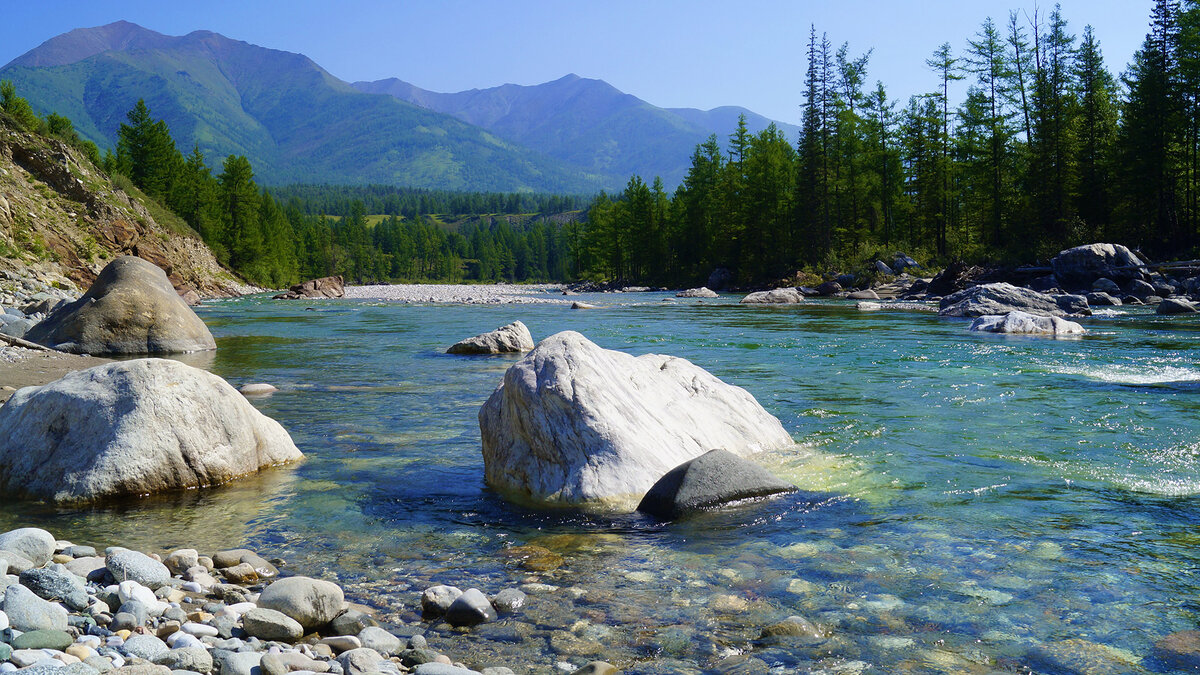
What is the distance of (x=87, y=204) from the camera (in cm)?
4084

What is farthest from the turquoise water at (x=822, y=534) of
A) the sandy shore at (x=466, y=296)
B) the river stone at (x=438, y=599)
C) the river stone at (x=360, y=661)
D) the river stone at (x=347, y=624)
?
the sandy shore at (x=466, y=296)

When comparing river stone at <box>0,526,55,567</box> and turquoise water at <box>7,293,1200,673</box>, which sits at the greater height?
river stone at <box>0,526,55,567</box>

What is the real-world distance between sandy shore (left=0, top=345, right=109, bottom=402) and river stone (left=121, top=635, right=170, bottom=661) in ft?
27.6

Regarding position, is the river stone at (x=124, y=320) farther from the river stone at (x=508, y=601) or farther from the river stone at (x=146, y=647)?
the river stone at (x=508, y=601)

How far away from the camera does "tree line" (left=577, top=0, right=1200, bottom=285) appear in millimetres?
38438

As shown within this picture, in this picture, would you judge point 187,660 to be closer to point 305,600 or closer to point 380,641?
point 305,600

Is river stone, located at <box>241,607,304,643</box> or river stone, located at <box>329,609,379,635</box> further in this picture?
river stone, located at <box>329,609,379,635</box>

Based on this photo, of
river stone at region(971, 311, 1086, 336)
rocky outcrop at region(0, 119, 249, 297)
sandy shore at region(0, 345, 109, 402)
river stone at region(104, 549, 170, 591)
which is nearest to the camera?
river stone at region(104, 549, 170, 591)

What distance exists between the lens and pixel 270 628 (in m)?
3.73

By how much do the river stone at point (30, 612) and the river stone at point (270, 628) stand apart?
75 centimetres

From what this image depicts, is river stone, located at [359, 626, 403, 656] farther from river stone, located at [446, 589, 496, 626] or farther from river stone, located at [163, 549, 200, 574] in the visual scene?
river stone, located at [163, 549, 200, 574]

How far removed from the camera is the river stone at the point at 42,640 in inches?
124

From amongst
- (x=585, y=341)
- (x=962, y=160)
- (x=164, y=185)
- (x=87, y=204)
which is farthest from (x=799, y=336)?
(x=164, y=185)

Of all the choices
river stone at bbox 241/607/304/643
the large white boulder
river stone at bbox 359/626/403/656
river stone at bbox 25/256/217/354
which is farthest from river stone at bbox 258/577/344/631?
river stone at bbox 25/256/217/354
